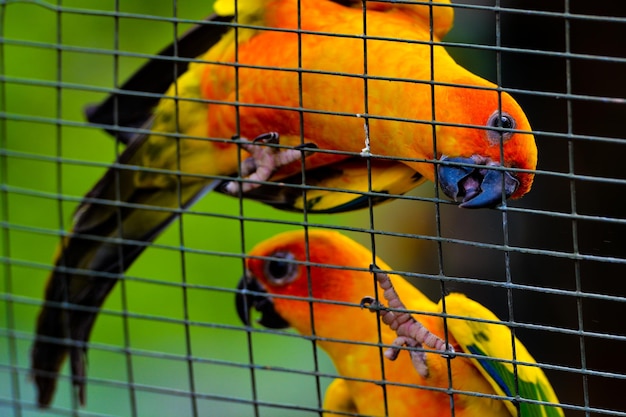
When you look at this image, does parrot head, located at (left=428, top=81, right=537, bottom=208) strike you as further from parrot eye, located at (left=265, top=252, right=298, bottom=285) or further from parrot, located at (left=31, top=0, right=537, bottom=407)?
parrot eye, located at (left=265, top=252, right=298, bottom=285)

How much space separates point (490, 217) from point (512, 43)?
540 mm

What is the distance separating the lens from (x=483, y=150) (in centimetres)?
97

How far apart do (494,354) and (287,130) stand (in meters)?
0.45

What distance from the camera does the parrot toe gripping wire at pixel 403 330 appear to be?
1.06 metres

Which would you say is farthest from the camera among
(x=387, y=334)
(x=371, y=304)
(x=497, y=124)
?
(x=387, y=334)

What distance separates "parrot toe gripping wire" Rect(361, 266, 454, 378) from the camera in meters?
A: 1.06

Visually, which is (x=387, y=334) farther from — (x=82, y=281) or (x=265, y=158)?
(x=82, y=281)

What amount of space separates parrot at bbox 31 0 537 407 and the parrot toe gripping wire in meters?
0.14

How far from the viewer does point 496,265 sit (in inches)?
66.5

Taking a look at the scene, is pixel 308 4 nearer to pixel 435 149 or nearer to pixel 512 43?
pixel 435 149

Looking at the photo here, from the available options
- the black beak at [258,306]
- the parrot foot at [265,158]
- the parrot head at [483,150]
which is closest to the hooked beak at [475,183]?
the parrot head at [483,150]

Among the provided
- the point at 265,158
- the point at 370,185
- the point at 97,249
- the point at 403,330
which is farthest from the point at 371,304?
the point at 97,249

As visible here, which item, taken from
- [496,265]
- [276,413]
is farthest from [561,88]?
[276,413]

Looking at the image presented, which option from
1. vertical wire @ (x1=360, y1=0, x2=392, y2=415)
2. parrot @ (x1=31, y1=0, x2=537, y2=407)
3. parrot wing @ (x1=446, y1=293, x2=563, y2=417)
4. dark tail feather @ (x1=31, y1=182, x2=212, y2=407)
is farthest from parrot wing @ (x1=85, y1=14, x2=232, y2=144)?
parrot wing @ (x1=446, y1=293, x2=563, y2=417)
